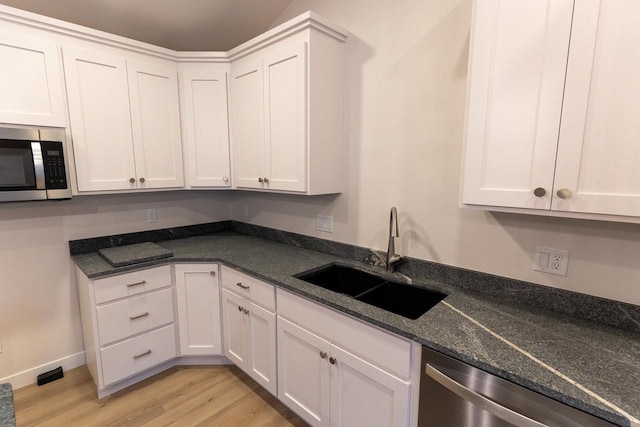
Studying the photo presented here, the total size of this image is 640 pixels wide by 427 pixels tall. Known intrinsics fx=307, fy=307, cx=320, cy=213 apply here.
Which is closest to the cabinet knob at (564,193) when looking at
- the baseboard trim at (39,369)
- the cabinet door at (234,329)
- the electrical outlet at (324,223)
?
the electrical outlet at (324,223)

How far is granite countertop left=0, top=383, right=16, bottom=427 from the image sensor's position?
644 millimetres

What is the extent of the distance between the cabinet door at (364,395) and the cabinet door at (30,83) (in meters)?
2.10

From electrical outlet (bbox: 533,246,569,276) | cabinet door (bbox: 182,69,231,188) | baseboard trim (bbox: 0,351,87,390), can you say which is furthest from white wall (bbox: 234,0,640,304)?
baseboard trim (bbox: 0,351,87,390)

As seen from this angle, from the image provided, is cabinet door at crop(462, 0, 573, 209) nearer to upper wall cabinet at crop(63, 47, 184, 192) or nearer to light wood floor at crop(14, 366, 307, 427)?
light wood floor at crop(14, 366, 307, 427)

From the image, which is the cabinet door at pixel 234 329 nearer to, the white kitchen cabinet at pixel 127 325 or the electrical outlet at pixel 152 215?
the white kitchen cabinet at pixel 127 325

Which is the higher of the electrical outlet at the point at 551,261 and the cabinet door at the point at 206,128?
the cabinet door at the point at 206,128

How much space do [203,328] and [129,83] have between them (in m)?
1.80

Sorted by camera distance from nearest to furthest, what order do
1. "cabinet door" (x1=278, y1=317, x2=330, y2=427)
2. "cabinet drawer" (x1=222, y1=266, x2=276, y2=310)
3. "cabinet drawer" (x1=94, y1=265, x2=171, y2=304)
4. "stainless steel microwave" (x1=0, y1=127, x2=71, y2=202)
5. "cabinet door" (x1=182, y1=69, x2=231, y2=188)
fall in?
"cabinet door" (x1=278, y1=317, x2=330, y2=427), "stainless steel microwave" (x1=0, y1=127, x2=71, y2=202), "cabinet drawer" (x1=222, y1=266, x2=276, y2=310), "cabinet drawer" (x1=94, y1=265, x2=171, y2=304), "cabinet door" (x1=182, y1=69, x2=231, y2=188)

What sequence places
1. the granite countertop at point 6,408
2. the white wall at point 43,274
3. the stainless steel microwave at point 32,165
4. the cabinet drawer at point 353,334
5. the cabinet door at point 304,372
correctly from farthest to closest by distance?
1. the white wall at point 43,274
2. the stainless steel microwave at point 32,165
3. the cabinet door at point 304,372
4. the cabinet drawer at point 353,334
5. the granite countertop at point 6,408

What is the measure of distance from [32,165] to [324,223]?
1.78m

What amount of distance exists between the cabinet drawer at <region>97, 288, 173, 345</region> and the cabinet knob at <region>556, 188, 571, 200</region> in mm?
2297

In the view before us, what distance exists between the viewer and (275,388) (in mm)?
1863

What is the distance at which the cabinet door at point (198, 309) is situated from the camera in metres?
2.21

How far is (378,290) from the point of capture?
1776 millimetres
